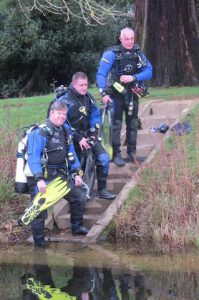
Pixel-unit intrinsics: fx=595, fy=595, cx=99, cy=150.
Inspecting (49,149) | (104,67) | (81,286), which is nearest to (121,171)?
(104,67)

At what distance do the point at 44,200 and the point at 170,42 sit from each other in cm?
892

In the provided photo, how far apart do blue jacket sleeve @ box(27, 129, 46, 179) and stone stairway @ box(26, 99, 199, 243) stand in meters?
1.17

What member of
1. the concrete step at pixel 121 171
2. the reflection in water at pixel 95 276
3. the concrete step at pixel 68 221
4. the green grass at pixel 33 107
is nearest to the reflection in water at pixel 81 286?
the reflection in water at pixel 95 276

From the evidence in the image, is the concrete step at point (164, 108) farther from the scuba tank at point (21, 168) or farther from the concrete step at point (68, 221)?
the scuba tank at point (21, 168)

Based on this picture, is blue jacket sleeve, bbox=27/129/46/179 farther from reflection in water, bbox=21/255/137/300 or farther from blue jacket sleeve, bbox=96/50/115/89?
blue jacket sleeve, bbox=96/50/115/89

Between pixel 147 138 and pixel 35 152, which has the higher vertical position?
pixel 35 152

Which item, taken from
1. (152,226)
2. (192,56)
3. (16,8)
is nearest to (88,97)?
(152,226)

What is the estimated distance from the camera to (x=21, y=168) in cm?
788

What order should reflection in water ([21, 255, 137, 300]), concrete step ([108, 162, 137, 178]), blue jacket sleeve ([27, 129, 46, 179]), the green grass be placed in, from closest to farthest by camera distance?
reflection in water ([21, 255, 137, 300]) < blue jacket sleeve ([27, 129, 46, 179]) < concrete step ([108, 162, 137, 178]) < the green grass

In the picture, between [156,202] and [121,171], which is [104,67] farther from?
[156,202]

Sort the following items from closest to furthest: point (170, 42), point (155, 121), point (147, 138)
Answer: point (147, 138)
point (155, 121)
point (170, 42)

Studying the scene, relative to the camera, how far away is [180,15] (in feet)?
51.8

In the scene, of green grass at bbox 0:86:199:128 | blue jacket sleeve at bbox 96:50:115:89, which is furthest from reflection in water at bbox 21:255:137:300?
green grass at bbox 0:86:199:128

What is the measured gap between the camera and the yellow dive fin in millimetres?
7699
